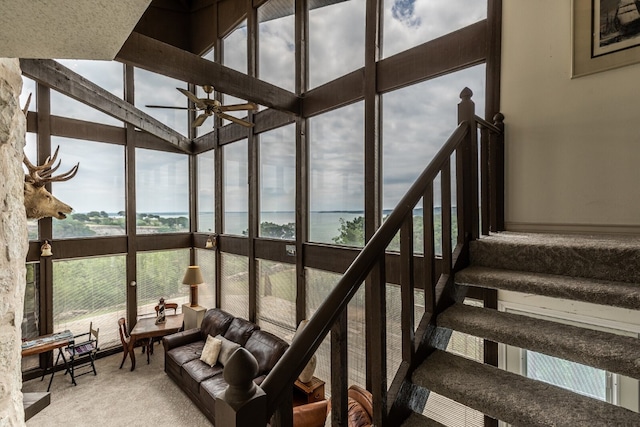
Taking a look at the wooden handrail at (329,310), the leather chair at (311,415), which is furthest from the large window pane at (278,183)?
the wooden handrail at (329,310)

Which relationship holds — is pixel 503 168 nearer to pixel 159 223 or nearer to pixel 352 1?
pixel 352 1

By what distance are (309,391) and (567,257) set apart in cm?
314

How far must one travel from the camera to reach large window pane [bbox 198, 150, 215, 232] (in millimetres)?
6688

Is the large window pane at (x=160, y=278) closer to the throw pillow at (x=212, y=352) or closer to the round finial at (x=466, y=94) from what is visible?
the throw pillow at (x=212, y=352)

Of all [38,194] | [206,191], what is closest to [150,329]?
[38,194]

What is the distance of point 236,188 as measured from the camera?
237 inches

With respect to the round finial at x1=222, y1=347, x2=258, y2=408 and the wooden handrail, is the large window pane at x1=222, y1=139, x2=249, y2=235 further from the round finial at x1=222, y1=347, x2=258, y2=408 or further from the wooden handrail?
the round finial at x1=222, y1=347, x2=258, y2=408

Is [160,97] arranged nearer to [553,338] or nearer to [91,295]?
[91,295]

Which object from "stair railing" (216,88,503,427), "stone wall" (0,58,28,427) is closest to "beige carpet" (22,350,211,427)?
"stone wall" (0,58,28,427)

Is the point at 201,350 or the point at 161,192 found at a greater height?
the point at 161,192

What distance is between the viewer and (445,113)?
3.11 meters

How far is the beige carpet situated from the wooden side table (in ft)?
4.16

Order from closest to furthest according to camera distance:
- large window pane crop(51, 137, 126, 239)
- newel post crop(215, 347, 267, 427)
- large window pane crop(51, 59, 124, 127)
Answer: newel post crop(215, 347, 267, 427)
large window pane crop(51, 59, 124, 127)
large window pane crop(51, 137, 126, 239)

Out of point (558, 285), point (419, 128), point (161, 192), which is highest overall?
point (419, 128)
